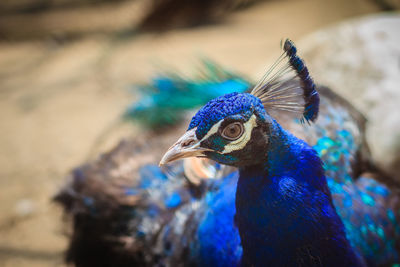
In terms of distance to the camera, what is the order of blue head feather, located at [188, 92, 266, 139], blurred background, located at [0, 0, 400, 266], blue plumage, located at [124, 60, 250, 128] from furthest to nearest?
1. blurred background, located at [0, 0, 400, 266]
2. blue plumage, located at [124, 60, 250, 128]
3. blue head feather, located at [188, 92, 266, 139]

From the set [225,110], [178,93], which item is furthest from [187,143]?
[178,93]

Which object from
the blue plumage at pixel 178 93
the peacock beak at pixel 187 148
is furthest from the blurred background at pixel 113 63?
the peacock beak at pixel 187 148

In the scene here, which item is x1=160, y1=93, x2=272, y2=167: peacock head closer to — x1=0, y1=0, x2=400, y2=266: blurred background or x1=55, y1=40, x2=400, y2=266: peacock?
x1=55, y1=40, x2=400, y2=266: peacock

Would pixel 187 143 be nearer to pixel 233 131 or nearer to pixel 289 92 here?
pixel 233 131

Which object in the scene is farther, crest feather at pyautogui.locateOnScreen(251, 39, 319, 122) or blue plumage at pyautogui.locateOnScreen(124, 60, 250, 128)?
blue plumage at pyautogui.locateOnScreen(124, 60, 250, 128)

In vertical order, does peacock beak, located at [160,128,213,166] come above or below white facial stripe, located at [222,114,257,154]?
above

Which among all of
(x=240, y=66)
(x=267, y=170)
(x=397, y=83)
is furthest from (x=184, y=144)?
(x=240, y=66)

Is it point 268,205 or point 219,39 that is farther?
point 219,39

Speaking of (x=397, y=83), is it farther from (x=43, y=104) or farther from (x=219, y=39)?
(x=43, y=104)

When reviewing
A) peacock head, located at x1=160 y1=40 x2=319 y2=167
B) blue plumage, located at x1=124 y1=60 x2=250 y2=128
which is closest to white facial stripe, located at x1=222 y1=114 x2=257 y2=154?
peacock head, located at x1=160 y1=40 x2=319 y2=167
